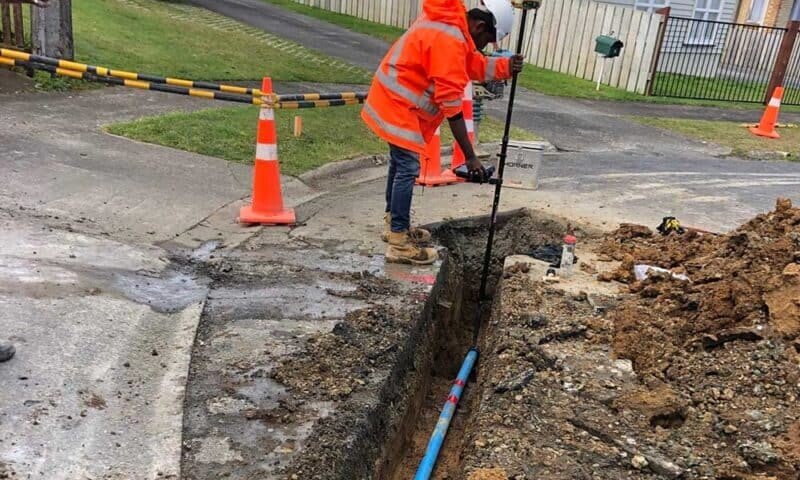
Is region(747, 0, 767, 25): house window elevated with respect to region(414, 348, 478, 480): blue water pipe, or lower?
elevated

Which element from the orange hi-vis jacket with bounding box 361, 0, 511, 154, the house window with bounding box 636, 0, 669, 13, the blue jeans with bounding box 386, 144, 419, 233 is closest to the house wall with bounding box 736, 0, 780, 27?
the house window with bounding box 636, 0, 669, 13

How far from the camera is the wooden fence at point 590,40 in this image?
46.5 ft

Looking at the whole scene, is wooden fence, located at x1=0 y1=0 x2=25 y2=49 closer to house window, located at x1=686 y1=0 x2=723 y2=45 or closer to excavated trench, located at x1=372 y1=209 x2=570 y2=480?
excavated trench, located at x1=372 y1=209 x2=570 y2=480

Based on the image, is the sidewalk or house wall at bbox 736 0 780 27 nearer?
the sidewalk

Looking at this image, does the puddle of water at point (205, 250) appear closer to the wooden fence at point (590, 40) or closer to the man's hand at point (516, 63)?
the man's hand at point (516, 63)

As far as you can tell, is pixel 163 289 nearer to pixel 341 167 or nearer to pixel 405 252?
pixel 405 252

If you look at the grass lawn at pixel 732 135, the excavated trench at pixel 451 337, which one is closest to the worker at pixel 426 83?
the excavated trench at pixel 451 337

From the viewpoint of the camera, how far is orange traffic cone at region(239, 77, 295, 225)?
5324 mm

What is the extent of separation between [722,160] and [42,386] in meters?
9.35

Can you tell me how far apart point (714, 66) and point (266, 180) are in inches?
695

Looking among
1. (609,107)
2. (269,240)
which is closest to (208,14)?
(609,107)

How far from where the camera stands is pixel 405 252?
15.9 feet

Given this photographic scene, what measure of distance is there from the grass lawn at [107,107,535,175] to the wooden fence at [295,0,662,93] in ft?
20.0

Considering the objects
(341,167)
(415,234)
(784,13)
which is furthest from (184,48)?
(784,13)
